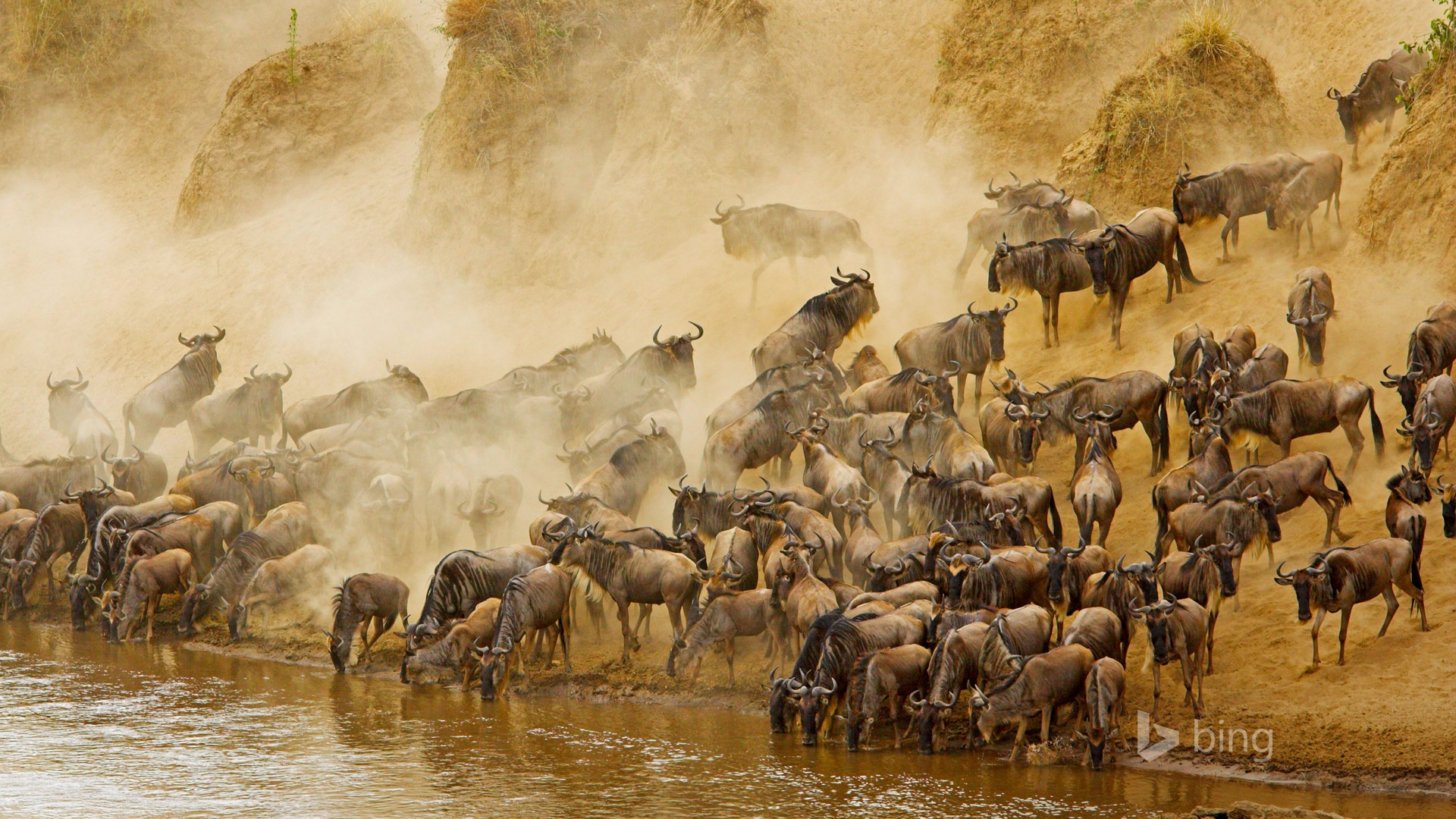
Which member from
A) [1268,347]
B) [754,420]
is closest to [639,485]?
[754,420]

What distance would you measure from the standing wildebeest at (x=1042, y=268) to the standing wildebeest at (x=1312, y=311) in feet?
7.94

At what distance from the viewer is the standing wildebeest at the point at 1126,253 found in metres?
17.1

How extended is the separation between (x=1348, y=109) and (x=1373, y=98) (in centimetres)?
47

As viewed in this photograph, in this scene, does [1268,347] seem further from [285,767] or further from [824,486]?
[285,767]

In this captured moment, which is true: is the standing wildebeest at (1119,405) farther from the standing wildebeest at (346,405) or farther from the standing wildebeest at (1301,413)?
the standing wildebeest at (346,405)

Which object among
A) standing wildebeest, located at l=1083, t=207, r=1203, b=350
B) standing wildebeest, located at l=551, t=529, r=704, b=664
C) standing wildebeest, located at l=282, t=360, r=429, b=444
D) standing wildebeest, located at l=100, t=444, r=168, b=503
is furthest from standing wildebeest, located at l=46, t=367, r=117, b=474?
standing wildebeest, located at l=1083, t=207, r=1203, b=350

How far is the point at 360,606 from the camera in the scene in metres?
13.4

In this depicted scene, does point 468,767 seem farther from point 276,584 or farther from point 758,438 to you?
point 758,438

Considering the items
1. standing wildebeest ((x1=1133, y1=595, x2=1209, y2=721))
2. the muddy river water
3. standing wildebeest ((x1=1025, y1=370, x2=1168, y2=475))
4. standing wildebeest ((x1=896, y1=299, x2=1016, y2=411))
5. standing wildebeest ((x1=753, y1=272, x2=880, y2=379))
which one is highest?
standing wildebeest ((x1=753, y1=272, x2=880, y2=379))

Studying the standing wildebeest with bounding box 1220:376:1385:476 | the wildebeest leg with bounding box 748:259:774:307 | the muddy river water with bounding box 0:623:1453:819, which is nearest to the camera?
the muddy river water with bounding box 0:623:1453:819

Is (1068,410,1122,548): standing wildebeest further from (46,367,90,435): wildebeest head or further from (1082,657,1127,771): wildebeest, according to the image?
(46,367,90,435): wildebeest head

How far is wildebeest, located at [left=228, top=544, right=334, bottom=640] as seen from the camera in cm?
1459

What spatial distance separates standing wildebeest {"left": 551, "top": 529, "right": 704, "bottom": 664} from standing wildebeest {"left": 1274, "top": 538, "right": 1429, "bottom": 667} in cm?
499

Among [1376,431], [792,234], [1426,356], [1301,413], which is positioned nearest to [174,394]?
[792,234]
